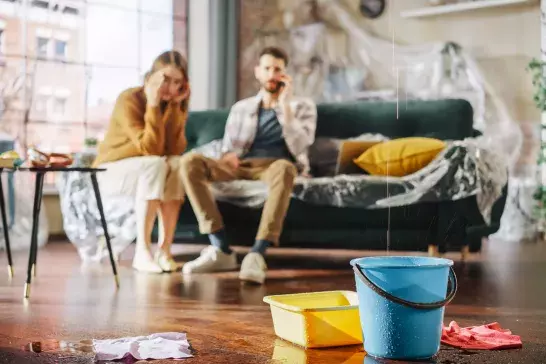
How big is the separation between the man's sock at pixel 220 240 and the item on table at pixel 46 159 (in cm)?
68

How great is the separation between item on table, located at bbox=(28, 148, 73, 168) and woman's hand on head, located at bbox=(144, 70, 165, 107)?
57 cm

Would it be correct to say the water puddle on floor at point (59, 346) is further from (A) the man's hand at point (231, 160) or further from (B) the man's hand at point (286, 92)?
(B) the man's hand at point (286, 92)

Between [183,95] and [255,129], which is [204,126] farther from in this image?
[183,95]

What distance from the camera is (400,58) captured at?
16.3 ft

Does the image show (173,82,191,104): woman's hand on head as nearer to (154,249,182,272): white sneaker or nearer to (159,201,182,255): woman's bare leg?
(159,201,182,255): woman's bare leg

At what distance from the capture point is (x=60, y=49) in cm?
456

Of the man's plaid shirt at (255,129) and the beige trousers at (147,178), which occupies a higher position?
the man's plaid shirt at (255,129)

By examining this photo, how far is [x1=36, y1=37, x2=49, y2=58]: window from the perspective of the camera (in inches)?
176

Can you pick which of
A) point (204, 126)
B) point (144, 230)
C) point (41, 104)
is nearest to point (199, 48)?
point (41, 104)

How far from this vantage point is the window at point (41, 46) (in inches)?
176

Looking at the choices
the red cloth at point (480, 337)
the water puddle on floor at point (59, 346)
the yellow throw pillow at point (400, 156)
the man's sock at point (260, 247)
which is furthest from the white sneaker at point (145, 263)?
the red cloth at point (480, 337)

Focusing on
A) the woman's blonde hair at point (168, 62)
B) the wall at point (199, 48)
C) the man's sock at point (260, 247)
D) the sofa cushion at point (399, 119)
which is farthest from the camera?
the wall at point (199, 48)

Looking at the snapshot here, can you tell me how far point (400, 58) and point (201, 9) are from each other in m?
1.26

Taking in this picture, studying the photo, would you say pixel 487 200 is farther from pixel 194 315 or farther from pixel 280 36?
pixel 280 36
